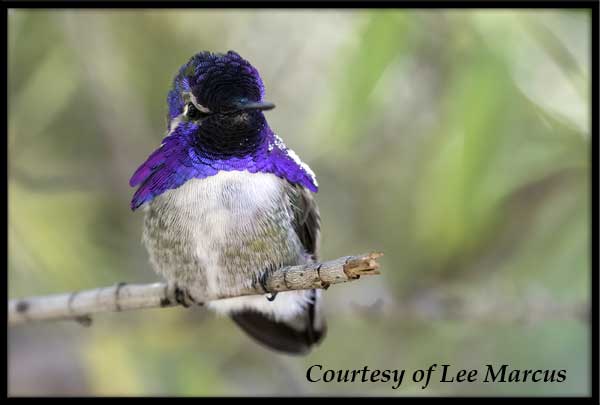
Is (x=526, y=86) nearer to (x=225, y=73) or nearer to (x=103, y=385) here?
(x=225, y=73)

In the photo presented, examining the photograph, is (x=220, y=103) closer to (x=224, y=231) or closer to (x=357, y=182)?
(x=224, y=231)

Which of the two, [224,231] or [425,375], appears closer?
[224,231]

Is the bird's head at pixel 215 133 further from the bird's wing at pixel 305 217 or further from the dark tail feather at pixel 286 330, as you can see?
the dark tail feather at pixel 286 330

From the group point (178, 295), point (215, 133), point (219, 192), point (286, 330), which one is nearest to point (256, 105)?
point (215, 133)

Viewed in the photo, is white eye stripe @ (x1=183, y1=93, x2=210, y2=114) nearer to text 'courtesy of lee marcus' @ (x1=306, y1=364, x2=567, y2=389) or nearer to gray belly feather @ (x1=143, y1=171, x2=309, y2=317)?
gray belly feather @ (x1=143, y1=171, x2=309, y2=317)

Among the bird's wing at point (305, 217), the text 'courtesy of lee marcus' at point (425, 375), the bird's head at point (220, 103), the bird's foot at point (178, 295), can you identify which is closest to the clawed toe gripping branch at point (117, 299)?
the bird's foot at point (178, 295)

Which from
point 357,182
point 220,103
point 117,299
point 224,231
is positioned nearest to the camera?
point 220,103
